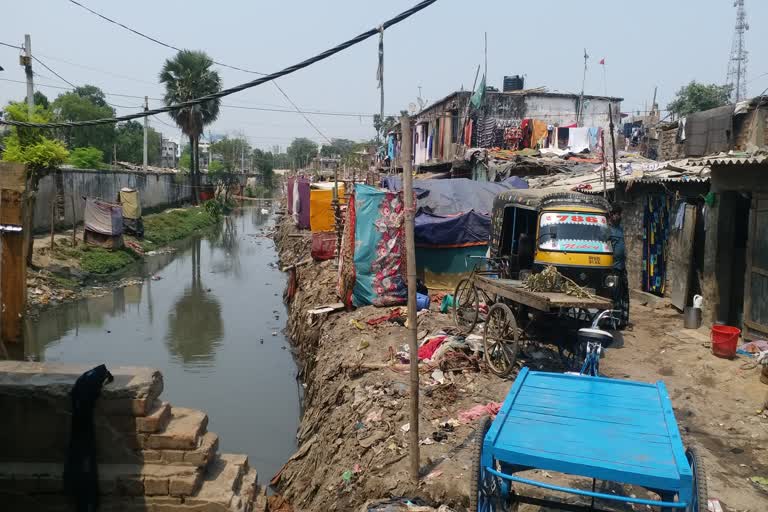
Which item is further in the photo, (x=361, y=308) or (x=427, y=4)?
(x=361, y=308)

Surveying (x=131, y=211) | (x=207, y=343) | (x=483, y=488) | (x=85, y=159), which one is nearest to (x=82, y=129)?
(x=85, y=159)

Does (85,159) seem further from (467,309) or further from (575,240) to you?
(575,240)

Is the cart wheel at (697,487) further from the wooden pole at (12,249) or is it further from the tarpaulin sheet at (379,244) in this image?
the tarpaulin sheet at (379,244)

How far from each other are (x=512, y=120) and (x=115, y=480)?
21684 mm

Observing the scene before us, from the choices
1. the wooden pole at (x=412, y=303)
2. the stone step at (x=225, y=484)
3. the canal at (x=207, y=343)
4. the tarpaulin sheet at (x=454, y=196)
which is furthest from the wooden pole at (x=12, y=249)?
the tarpaulin sheet at (x=454, y=196)

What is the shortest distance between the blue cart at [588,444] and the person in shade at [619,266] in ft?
17.1

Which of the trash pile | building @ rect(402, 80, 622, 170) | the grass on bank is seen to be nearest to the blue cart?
the trash pile

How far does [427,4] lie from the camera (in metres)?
5.65

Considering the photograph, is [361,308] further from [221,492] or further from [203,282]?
[203,282]

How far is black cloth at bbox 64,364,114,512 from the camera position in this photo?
5.00 m

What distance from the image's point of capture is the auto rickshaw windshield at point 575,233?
820 centimetres

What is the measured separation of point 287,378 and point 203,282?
11.8m

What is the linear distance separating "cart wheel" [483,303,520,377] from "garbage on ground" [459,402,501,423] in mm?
892

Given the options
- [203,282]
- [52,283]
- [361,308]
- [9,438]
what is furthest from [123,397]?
[203,282]
